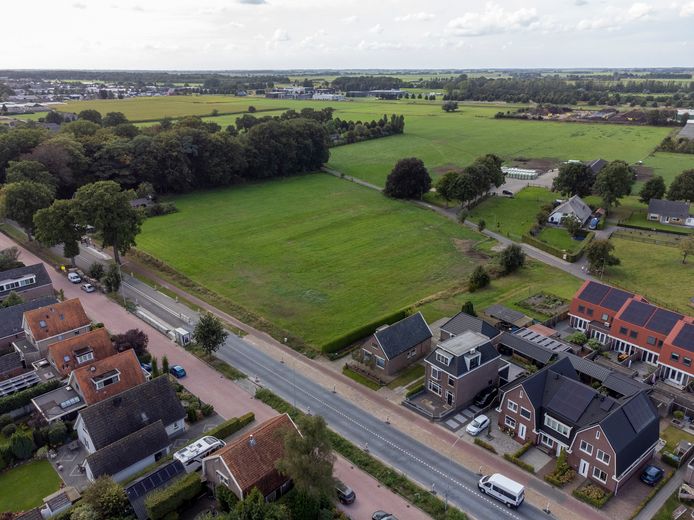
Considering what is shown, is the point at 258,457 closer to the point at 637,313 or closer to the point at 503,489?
the point at 503,489

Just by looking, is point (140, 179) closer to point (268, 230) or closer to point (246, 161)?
point (246, 161)

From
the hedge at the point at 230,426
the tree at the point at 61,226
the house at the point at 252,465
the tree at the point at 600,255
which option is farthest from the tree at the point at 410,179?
the house at the point at 252,465

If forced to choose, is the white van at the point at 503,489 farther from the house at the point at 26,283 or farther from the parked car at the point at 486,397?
the house at the point at 26,283

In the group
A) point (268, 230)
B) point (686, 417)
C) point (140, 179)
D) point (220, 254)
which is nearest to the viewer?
point (686, 417)

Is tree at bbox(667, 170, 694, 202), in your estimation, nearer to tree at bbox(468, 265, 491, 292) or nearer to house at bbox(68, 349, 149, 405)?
tree at bbox(468, 265, 491, 292)

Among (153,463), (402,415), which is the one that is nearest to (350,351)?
(402,415)

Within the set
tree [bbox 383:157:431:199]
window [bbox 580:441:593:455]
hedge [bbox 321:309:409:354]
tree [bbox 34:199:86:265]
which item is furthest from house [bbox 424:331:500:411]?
tree [bbox 383:157:431:199]

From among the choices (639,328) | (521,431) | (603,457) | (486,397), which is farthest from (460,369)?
(639,328)
